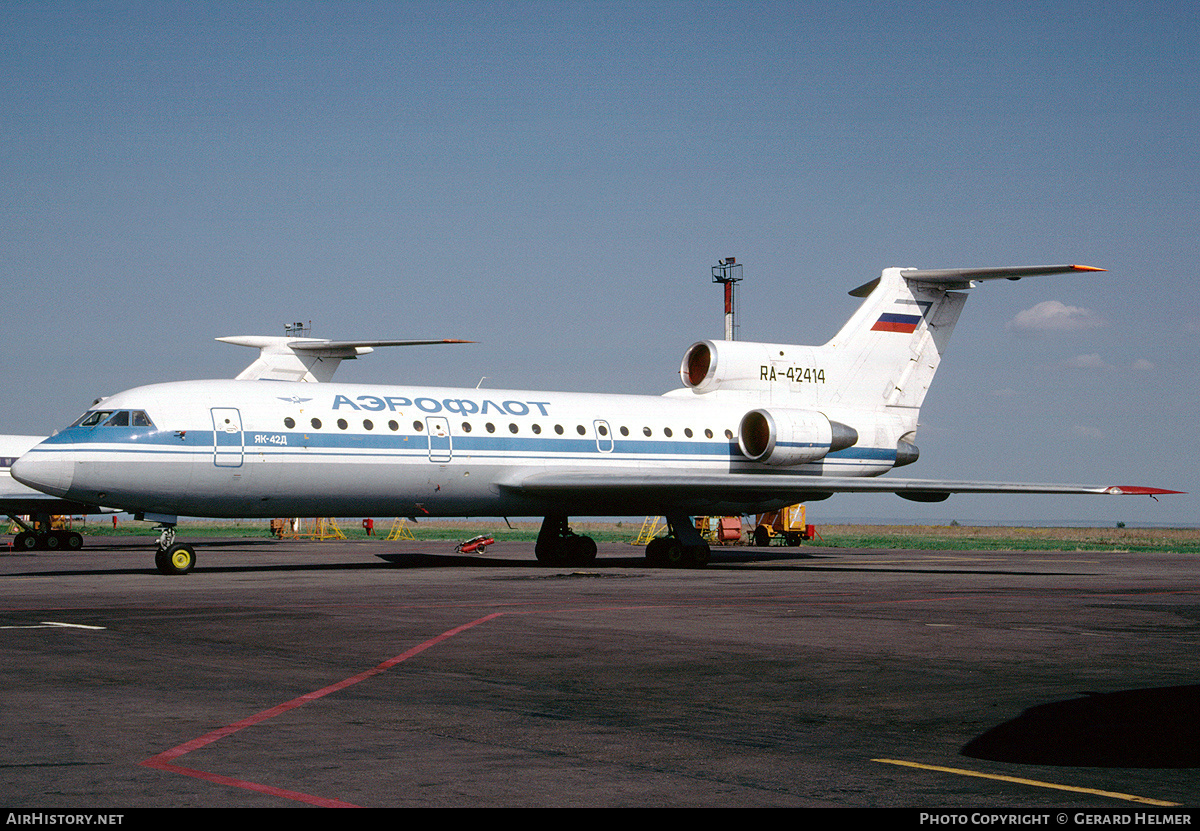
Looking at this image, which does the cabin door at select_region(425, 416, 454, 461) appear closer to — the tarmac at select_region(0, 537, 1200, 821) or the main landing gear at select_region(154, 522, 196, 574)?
the main landing gear at select_region(154, 522, 196, 574)

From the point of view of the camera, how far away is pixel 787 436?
30.3 meters

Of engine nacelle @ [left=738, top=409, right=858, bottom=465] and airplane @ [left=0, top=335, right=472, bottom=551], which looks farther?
airplane @ [left=0, top=335, right=472, bottom=551]

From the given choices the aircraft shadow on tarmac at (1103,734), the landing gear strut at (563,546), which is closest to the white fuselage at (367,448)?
the landing gear strut at (563,546)

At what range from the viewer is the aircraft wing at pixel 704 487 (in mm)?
25906

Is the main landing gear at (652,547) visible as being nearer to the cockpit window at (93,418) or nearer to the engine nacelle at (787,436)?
the engine nacelle at (787,436)

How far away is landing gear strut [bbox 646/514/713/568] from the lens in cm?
2964

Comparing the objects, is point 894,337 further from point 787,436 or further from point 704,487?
point 704,487

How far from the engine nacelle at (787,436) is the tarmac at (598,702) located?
12.3 meters

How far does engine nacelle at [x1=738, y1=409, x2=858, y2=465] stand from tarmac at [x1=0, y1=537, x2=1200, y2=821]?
40.4ft

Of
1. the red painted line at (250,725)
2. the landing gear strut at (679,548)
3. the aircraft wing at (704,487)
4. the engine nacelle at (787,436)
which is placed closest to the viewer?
the red painted line at (250,725)

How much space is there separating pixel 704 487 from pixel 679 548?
11.7ft

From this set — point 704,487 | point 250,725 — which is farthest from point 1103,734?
point 704,487

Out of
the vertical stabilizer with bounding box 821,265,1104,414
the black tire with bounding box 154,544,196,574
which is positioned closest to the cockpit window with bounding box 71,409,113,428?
the black tire with bounding box 154,544,196,574

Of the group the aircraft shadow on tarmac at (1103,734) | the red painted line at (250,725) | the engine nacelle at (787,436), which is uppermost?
the engine nacelle at (787,436)
